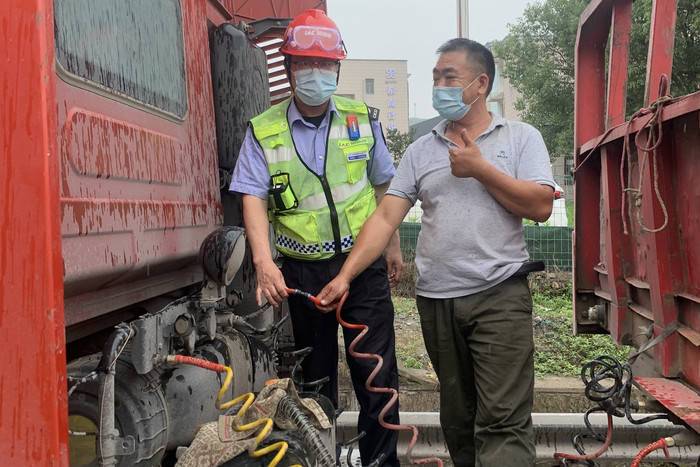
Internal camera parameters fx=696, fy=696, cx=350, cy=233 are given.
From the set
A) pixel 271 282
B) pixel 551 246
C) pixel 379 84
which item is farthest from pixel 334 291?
pixel 379 84

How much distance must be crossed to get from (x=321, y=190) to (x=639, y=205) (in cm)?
124

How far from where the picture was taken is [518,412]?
2.62 m

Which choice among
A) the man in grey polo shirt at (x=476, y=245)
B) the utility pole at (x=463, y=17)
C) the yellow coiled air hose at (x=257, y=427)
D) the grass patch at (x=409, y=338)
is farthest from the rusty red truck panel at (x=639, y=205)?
the utility pole at (x=463, y=17)

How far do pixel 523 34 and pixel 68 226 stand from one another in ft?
85.8

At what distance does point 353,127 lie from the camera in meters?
2.96

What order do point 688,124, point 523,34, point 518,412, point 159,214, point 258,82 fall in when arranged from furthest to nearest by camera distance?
point 523,34 → point 258,82 → point 518,412 → point 688,124 → point 159,214

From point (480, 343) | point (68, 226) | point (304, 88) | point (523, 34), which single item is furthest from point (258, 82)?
point (523, 34)

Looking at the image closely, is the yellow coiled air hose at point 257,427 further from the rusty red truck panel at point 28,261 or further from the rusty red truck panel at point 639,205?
the rusty red truck panel at point 639,205

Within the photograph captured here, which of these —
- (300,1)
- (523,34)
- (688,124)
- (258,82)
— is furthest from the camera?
(523,34)

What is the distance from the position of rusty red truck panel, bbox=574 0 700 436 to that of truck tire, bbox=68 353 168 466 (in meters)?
1.64

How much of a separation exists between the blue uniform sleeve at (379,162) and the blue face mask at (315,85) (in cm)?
29

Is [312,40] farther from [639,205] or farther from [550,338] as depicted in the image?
[550,338]

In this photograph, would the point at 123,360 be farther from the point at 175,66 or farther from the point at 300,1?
the point at 300,1

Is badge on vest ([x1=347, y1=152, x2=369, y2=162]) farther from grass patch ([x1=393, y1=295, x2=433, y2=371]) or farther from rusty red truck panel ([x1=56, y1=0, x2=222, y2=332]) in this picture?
grass patch ([x1=393, y1=295, x2=433, y2=371])
